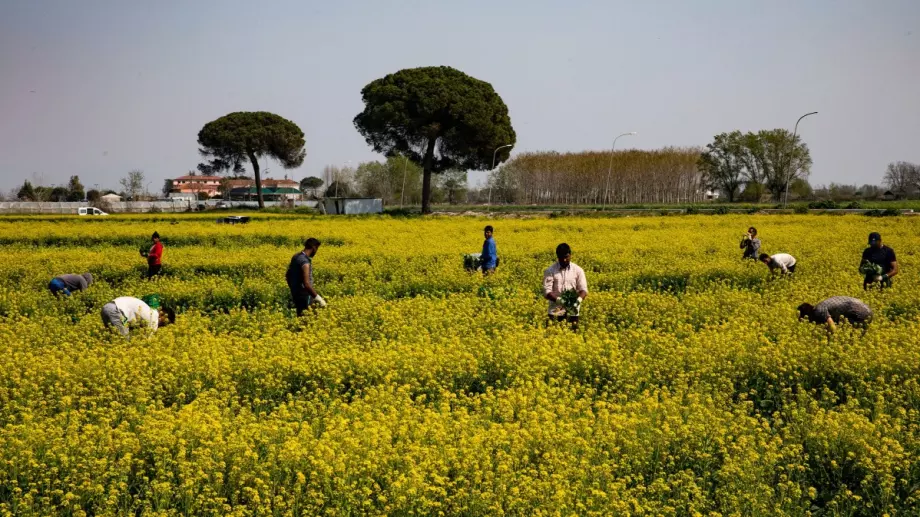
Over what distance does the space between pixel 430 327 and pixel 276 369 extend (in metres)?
3.26

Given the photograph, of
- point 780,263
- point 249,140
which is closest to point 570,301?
point 780,263

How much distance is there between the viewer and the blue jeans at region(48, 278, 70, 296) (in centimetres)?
1526

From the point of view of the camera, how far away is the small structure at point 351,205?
59.0 m

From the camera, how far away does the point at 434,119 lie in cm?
6206

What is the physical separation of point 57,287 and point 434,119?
159ft

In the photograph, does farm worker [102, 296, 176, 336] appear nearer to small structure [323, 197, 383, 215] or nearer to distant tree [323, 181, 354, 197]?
small structure [323, 197, 383, 215]

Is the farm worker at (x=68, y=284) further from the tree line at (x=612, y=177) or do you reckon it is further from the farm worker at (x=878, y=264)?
the tree line at (x=612, y=177)

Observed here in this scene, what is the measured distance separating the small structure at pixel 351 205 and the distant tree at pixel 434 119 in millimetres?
3989

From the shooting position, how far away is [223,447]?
705cm

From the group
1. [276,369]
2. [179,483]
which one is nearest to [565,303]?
[276,369]

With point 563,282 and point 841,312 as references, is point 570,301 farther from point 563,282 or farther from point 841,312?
point 841,312

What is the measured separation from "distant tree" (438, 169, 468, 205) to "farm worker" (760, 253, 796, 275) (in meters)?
110

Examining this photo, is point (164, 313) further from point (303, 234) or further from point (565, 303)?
point (303, 234)

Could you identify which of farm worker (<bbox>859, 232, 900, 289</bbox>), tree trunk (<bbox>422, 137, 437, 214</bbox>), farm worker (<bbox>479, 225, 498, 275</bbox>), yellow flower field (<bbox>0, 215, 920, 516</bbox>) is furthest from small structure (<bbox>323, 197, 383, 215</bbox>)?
farm worker (<bbox>859, 232, 900, 289</bbox>)
